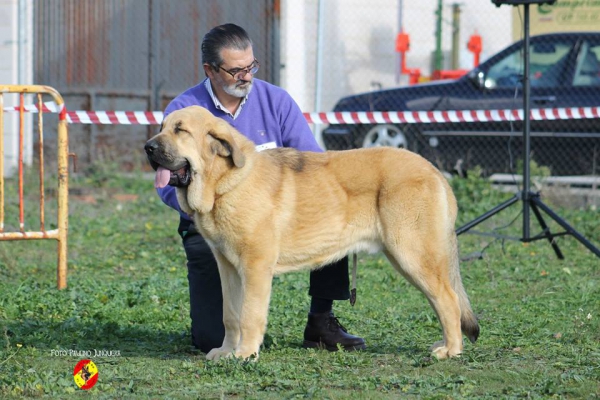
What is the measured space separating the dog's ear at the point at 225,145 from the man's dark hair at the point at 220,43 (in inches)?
27.7

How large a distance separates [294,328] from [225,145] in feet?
5.37

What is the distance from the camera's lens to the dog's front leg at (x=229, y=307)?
16.6ft

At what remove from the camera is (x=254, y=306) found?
4801 mm

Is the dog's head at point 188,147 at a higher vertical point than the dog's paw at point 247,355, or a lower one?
higher

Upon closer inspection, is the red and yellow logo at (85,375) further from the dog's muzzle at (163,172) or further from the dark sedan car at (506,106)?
the dark sedan car at (506,106)

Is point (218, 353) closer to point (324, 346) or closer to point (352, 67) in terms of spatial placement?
point (324, 346)

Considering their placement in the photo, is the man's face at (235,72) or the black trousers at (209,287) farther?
the black trousers at (209,287)

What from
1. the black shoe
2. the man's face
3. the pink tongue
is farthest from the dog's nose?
the black shoe

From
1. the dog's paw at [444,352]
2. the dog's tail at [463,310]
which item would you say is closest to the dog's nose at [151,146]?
the dog's tail at [463,310]

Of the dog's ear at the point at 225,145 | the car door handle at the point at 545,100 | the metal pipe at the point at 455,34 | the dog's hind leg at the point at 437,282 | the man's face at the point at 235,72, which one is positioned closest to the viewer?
the dog's ear at the point at 225,145

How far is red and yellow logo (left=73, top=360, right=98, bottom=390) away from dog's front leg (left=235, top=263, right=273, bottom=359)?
79cm

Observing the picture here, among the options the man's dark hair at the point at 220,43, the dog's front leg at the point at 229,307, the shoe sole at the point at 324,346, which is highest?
the man's dark hair at the point at 220,43

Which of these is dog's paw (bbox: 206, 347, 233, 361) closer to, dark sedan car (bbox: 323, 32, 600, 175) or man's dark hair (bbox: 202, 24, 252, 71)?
man's dark hair (bbox: 202, 24, 252, 71)

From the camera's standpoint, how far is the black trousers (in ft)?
18.0
